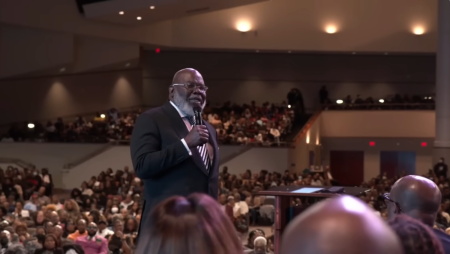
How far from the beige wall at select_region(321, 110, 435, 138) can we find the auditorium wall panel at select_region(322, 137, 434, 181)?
2.21 ft

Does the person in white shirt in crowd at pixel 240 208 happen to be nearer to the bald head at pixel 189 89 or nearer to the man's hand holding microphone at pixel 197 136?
the bald head at pixel 189 89

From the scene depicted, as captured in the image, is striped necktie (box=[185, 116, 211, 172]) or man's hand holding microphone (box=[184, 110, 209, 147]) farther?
striped necktie (box=[185, 116, 211, 172])

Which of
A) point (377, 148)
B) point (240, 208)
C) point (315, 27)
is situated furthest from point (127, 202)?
point (377, 148)

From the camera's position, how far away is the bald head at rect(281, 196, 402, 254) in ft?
3.38

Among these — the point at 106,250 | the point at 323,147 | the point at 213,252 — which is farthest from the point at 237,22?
the point at 213,252

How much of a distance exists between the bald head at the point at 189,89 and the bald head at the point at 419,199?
102cm

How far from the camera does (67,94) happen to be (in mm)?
23844

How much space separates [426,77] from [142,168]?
88.0 feet

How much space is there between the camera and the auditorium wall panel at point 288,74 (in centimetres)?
2825

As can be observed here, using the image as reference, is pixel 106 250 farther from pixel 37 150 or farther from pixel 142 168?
pixel 37 150

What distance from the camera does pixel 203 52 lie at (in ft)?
93.4

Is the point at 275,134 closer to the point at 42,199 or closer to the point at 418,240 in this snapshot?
the point at 42,199

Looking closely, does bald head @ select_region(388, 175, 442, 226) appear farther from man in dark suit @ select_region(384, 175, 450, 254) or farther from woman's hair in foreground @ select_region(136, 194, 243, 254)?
woman's hair in foreground @ select_region(136, 194, 243, 254)

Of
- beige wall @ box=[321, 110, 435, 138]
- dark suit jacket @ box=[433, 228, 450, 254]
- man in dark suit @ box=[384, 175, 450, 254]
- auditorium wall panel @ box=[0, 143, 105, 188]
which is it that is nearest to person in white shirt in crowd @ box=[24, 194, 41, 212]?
auditorium wall panel @ box=[0, 143, 105, 188]
